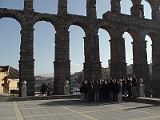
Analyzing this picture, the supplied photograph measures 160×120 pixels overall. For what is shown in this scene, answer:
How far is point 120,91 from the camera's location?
15086 mm

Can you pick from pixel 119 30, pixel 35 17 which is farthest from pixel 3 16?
pixel 119 30

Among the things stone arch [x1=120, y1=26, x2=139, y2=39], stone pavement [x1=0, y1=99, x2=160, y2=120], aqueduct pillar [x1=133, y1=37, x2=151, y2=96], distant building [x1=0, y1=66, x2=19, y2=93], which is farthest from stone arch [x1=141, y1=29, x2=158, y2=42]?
distant building [x1=0, y1=66, x2=19, y2=93]

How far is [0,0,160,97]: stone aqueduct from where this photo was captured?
65.4 ft

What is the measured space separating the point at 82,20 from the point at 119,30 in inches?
194

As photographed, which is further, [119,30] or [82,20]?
[119,30]

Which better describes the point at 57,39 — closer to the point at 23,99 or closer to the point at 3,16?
the point at 3,16

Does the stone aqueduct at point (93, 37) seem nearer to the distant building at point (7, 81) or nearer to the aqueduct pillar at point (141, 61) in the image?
the aqueduct pillar at point (141, 61)

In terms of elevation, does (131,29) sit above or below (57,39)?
above

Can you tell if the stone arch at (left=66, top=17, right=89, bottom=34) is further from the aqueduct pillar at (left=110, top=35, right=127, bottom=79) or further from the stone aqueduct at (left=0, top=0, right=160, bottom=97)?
the aqueduct pillar at (left=110, top=35, right=127, bottom=79)

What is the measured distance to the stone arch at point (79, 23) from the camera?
72.0 ft

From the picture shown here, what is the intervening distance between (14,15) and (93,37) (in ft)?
28.0

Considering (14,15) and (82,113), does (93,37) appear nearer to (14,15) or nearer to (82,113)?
(14,15)

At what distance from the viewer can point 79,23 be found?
22844mm

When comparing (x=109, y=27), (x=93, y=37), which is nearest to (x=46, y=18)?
(x=93, y=37)
